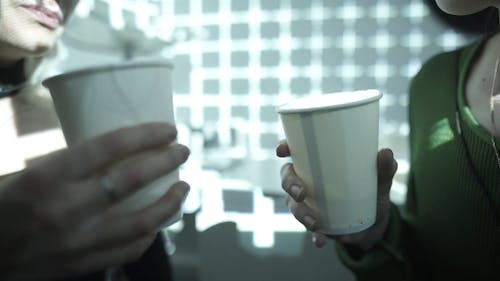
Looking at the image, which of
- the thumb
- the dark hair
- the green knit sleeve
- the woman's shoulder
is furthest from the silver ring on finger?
the dark hair

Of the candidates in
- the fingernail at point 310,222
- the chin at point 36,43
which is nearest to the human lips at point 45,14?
the chin at point 36,43

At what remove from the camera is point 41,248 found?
30 centimetres

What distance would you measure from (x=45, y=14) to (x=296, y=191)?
0.40m

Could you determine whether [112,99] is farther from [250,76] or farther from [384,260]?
[250,76]

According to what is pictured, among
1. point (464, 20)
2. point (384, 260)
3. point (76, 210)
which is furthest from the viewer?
point (464, 20)

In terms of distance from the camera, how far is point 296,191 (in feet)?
1.59

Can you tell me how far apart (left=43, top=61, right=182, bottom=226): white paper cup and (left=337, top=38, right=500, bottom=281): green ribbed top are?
423 mm

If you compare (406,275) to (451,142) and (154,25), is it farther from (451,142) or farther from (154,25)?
(154,25)

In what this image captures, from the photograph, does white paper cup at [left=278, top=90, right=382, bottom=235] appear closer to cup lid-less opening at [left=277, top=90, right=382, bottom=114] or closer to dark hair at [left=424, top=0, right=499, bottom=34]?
cup lid-less opening at [left=277, top=90, right=382, bottom=114]

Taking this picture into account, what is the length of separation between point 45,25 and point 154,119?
252 mm

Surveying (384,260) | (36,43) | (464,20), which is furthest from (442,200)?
(36,43)

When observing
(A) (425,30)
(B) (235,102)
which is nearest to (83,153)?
(B) (235,102)

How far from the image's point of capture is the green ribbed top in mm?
591

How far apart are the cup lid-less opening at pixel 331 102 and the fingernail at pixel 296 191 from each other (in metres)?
0.10
